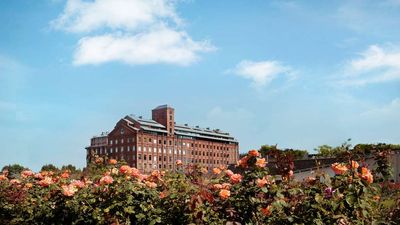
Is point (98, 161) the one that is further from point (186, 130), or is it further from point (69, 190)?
point (186, 130)

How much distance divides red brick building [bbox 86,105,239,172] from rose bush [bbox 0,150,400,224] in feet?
342

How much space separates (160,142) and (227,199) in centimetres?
11554

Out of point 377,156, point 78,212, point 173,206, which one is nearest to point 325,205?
point 173,206

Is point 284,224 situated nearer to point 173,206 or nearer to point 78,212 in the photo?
point 173,206

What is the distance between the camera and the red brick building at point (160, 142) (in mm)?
114688

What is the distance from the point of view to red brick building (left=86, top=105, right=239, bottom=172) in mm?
114688

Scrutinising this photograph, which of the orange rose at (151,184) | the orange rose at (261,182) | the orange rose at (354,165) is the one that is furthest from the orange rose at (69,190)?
the orange rose at (354,165)

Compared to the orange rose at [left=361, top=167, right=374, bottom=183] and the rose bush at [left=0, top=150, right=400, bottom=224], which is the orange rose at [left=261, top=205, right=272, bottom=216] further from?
the orange rose at [left=361, top=167, right=374, bottom=183]

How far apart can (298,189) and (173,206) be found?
1.29 m

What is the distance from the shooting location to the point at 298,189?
4.39 m

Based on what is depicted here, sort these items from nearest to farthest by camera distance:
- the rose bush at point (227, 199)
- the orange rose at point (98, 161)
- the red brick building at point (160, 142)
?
the rose bush at point (227, 199) → the orange rose at point (98, 161) → the red brick building at point (160, 142)

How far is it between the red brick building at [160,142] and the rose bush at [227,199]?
342 ft

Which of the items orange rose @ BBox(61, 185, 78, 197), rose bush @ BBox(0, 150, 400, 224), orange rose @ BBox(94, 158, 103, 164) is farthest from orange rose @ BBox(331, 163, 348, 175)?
orange rose @ BBox(94, 158, 103, 164)

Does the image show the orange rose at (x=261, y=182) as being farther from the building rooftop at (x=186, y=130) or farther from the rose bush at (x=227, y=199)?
the building rooftop at (x=186, y=130)
